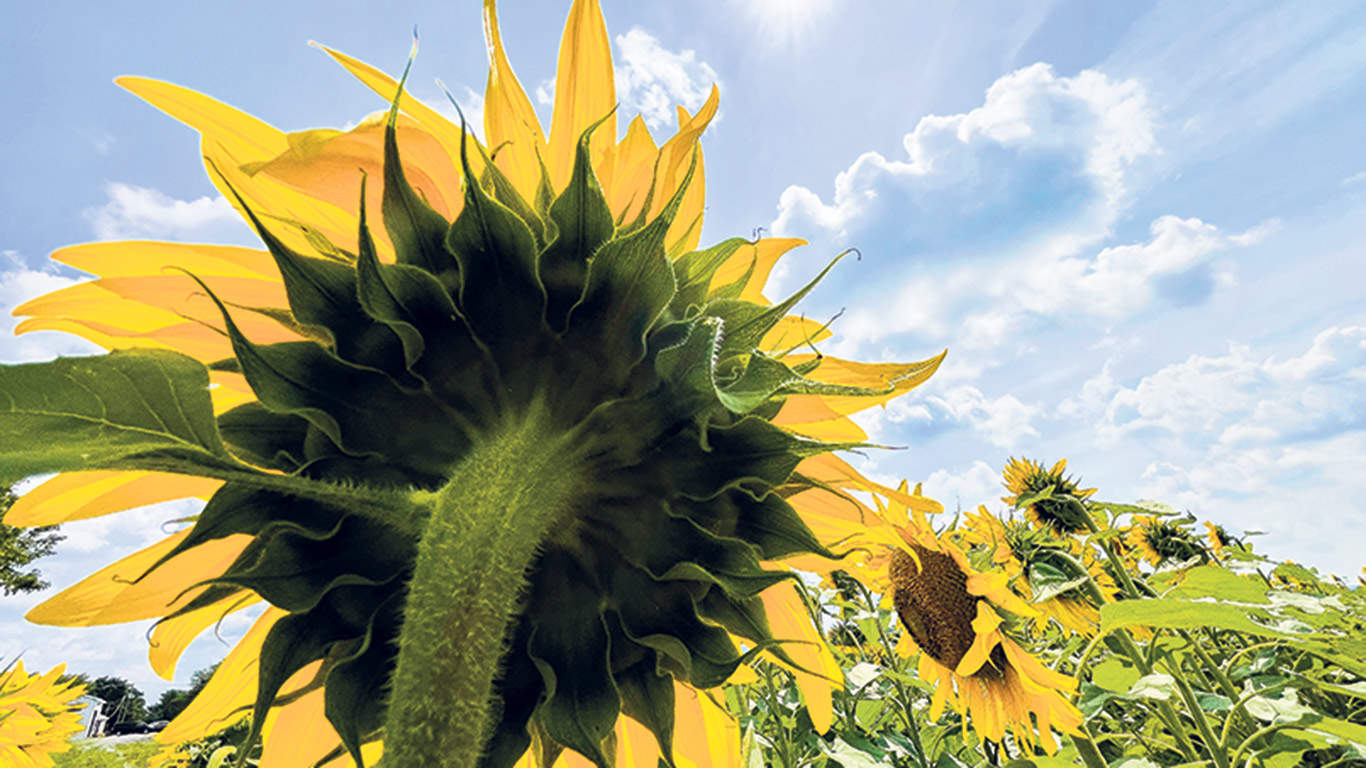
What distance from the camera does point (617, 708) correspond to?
66 cm


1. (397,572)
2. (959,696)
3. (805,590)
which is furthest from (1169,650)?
(397,572)

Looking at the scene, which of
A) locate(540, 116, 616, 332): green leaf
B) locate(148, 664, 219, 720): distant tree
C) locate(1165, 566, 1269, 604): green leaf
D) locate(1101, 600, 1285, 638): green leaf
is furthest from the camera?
locate(148, 664, 219, 720): distant tree

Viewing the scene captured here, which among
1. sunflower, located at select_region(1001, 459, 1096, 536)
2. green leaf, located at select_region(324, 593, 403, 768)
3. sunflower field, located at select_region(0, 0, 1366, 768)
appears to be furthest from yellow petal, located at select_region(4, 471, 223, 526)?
sunflower, located at select_region(1001, 459, 1096, 536)

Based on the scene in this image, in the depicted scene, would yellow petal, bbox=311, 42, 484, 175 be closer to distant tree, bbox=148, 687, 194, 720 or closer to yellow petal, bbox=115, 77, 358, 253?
yellow petal, bbox=115, 77, 358, 253

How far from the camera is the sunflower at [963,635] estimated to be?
1946 mm

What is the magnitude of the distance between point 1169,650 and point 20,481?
2469mm

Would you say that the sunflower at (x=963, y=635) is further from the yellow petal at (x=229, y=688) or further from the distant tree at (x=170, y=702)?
the distant tree at (x=170, y=702)

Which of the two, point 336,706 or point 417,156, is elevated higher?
point 417,156

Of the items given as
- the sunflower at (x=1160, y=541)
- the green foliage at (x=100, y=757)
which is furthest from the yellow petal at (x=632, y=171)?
the sunflower at (x=1160, y=541)

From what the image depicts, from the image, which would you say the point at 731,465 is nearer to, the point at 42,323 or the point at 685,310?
the point at 685,310

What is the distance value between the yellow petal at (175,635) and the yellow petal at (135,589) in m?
0.04

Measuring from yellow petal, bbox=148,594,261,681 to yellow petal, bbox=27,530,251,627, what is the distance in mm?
38

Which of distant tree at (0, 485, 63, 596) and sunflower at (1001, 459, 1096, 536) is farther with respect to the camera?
distant tree at (0, 485, 63, 596)

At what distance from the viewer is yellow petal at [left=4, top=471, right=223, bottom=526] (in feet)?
2.57
